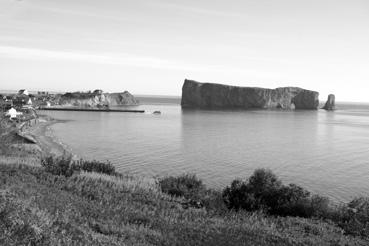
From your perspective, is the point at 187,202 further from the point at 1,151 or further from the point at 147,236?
the point at 1,151

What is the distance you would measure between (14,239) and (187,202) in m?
9.62

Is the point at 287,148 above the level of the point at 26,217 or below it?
below

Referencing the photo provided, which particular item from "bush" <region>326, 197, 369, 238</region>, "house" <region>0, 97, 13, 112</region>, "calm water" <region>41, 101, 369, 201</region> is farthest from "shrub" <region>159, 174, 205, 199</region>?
"house" <region>0, 97, 13, 112</region>

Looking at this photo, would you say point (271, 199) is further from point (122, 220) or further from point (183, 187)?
point (122, 220)

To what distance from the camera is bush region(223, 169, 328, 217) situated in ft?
Result: 54.0

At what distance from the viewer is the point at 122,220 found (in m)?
10.7

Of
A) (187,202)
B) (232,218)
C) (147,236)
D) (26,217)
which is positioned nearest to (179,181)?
(187,202)

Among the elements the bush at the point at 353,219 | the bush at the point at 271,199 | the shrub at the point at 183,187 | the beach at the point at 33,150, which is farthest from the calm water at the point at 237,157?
the bush at the point at 353,219

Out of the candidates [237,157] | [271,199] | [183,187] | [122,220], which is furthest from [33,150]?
[122,220]

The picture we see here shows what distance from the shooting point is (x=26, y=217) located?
7.69 m

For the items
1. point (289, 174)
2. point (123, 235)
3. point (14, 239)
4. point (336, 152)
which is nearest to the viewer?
point (14, 239)

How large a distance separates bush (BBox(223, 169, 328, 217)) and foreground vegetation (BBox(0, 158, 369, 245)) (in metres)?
1.50

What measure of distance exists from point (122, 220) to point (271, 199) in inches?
352

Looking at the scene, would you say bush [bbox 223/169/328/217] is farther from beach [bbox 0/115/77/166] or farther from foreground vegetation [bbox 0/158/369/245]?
beach [bbox 0/115/77/166]
